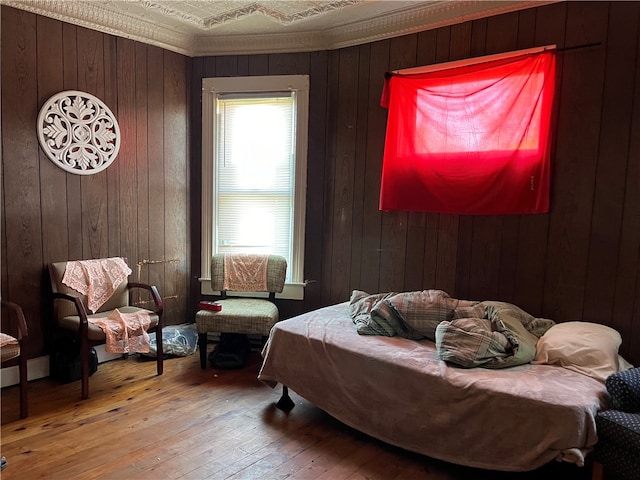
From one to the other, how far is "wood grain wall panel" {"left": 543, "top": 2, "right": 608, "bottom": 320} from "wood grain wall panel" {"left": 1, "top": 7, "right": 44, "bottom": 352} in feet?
10.9

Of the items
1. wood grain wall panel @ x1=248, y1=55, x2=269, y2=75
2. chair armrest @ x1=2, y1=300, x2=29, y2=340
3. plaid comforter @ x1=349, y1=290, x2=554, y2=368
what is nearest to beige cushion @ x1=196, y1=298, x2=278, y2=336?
plaid comforter @ x1=349, y1=290, x2=554, y2=368

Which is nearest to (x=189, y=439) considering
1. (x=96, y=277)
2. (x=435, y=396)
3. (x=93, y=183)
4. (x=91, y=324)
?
(x=91, y=324)

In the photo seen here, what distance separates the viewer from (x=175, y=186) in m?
3.84

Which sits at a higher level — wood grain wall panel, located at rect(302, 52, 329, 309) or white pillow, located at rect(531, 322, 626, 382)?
wood grain wall panel, located at rect(302, 52, 329, 309)

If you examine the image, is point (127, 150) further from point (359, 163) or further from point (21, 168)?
point (359, 163)

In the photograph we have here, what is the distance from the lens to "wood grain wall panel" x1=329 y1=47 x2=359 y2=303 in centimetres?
350

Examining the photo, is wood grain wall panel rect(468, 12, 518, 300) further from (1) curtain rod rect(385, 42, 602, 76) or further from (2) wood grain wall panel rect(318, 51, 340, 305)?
(2) wood grain wall panel rect(318, 51, 340, 305)

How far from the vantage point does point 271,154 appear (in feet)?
12.3

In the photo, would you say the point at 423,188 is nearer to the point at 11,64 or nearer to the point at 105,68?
the point at 105,68

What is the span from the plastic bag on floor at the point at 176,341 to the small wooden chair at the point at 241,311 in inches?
10.8

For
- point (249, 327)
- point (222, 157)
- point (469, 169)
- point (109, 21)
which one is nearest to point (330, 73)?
point (222, 157)

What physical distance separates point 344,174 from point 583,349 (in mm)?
2068

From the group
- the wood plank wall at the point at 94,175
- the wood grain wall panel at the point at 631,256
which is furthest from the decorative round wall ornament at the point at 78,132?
the wood grain wall panel at the point at 631,256

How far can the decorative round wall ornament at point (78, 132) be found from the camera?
302 cm
